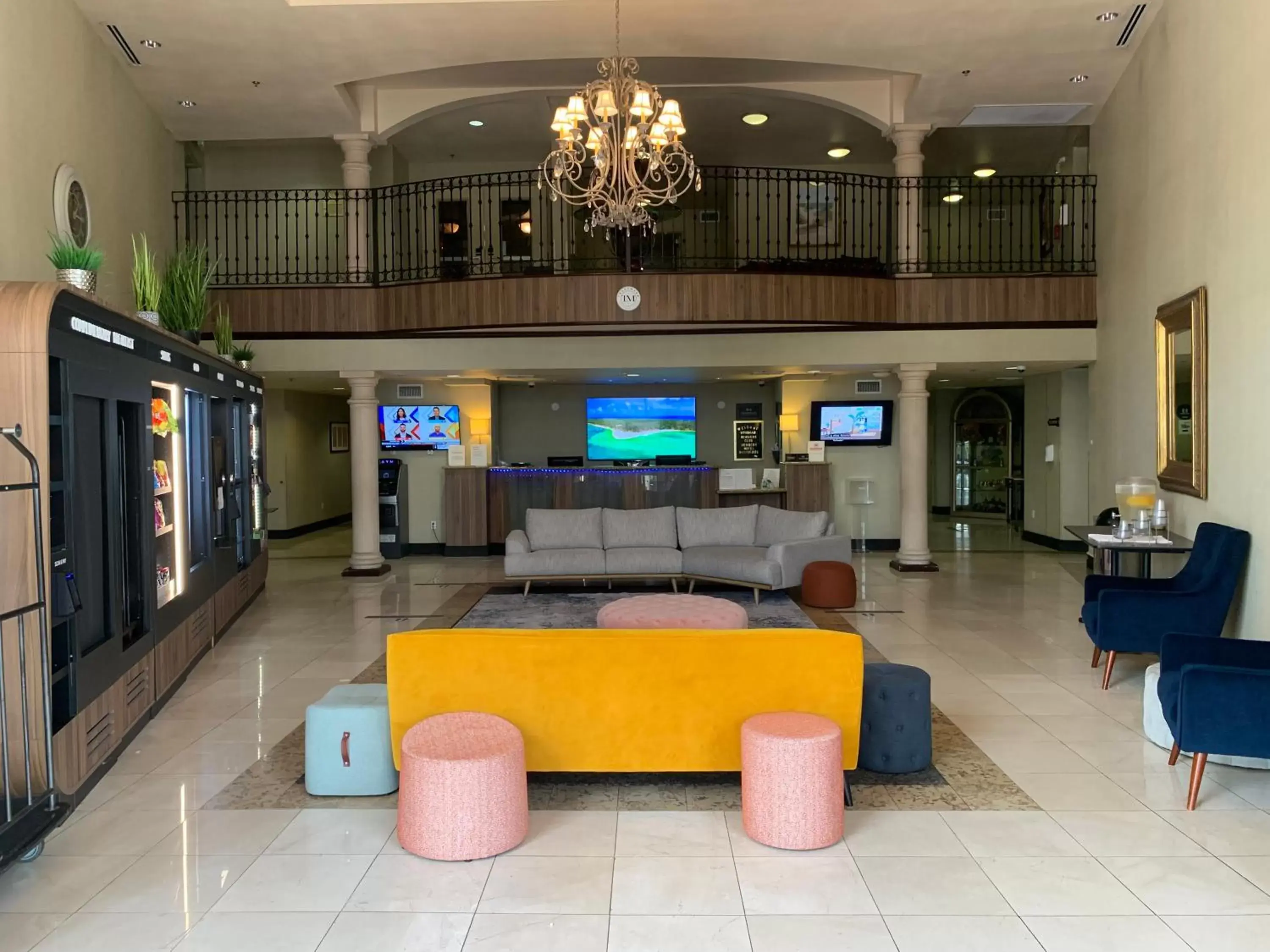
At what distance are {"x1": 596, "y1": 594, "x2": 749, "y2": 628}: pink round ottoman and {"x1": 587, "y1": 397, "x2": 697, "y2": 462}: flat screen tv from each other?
733 cm

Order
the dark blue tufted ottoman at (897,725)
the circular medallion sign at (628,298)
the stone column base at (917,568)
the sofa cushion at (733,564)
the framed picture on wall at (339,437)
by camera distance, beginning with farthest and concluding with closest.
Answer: the framed picture on wall at (339,437)
the stone column base at (917,568)
the circular medallion sign at (628,298)
the sofa cushion at (733,564)
the dark blue tufted ottoman at (897,725)

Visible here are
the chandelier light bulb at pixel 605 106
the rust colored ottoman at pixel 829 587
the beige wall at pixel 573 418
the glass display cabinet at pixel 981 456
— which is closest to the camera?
the chandelier light bulb at pixel 605 106

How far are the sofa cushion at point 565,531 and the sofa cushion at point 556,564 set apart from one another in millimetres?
283

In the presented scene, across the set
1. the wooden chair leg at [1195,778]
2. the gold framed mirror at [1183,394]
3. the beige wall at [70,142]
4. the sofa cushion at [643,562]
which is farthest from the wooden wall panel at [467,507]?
the wooden chair leg at [1195,778]

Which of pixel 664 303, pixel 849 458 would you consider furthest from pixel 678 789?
pixel 849 458

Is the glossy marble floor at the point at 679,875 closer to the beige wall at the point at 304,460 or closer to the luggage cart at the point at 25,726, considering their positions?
the luggage cart at the point at 25,726

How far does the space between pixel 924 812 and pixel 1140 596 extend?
9.18ft

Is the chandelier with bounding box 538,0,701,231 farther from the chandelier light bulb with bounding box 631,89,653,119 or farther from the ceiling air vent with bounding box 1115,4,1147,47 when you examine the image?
the ceiling air vent with bounding box 1115,4,1147,47

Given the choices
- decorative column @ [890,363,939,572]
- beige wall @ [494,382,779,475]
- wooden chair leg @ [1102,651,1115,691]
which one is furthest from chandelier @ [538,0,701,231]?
beige wall @ [494,382,779,475]

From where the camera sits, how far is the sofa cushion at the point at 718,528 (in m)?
9.76

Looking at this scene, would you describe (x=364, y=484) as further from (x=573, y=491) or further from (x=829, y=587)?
(x=829, y=587)

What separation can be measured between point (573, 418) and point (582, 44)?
22.5 feet

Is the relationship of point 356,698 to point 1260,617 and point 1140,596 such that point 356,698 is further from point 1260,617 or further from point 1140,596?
point 1260,617

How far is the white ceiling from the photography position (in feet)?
25.9
